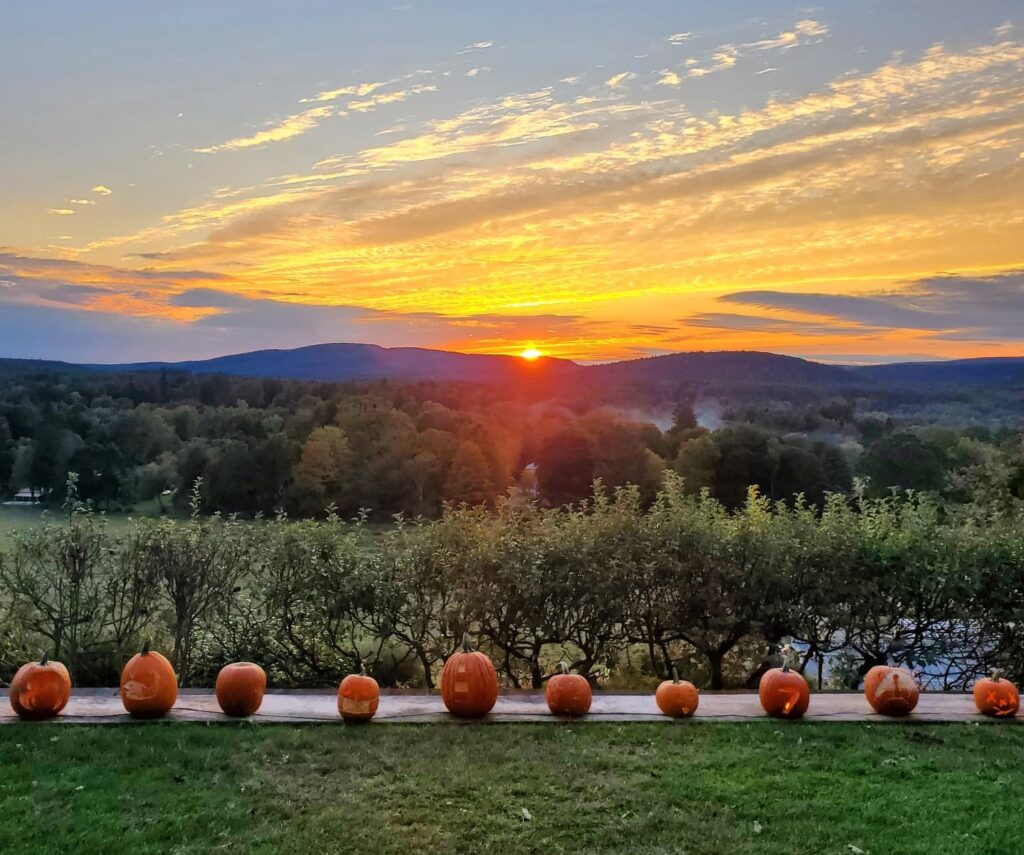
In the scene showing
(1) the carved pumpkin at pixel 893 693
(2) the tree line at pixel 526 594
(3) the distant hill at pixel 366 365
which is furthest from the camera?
(3) the distant hill at pixel 366 365

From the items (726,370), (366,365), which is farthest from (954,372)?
(366,365)

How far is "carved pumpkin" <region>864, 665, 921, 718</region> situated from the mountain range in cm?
577

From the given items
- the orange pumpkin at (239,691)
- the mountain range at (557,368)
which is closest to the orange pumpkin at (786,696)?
the orange pumpkin at (239,691)

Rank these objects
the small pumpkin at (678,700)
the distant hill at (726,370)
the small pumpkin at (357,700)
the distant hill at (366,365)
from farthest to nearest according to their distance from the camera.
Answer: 1. the distant hill at (366,365)
2. the distant hill at (726,370)
3. the small pumpkin at (678,700)
4. the small pumpkin at (357,700)

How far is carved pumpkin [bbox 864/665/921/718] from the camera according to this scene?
15.8 ft

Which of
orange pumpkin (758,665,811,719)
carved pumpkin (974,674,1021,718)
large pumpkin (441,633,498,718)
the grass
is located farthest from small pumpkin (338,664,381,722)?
carved pumpkin (974,674,1021,718)

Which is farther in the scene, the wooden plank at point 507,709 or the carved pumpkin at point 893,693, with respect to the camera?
the carved pumpkin at point 893,693

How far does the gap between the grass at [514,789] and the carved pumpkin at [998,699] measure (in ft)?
0.77

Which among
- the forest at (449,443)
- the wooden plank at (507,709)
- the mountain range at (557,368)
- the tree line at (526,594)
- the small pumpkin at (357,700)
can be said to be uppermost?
the mountain range at (557,368)

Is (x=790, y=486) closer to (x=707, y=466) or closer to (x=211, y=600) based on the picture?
(x=707, y=466)

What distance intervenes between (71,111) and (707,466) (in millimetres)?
7183

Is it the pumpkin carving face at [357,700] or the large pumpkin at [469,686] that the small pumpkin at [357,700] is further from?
the large pumpkin at [469,686]

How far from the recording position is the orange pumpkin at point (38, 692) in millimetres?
4473

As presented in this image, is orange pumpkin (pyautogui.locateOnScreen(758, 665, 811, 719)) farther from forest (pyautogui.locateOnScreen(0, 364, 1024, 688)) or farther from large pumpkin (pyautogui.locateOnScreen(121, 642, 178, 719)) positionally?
large pumpkin (pyautogui.locateOnScreen(121, 642, 178, 719))
